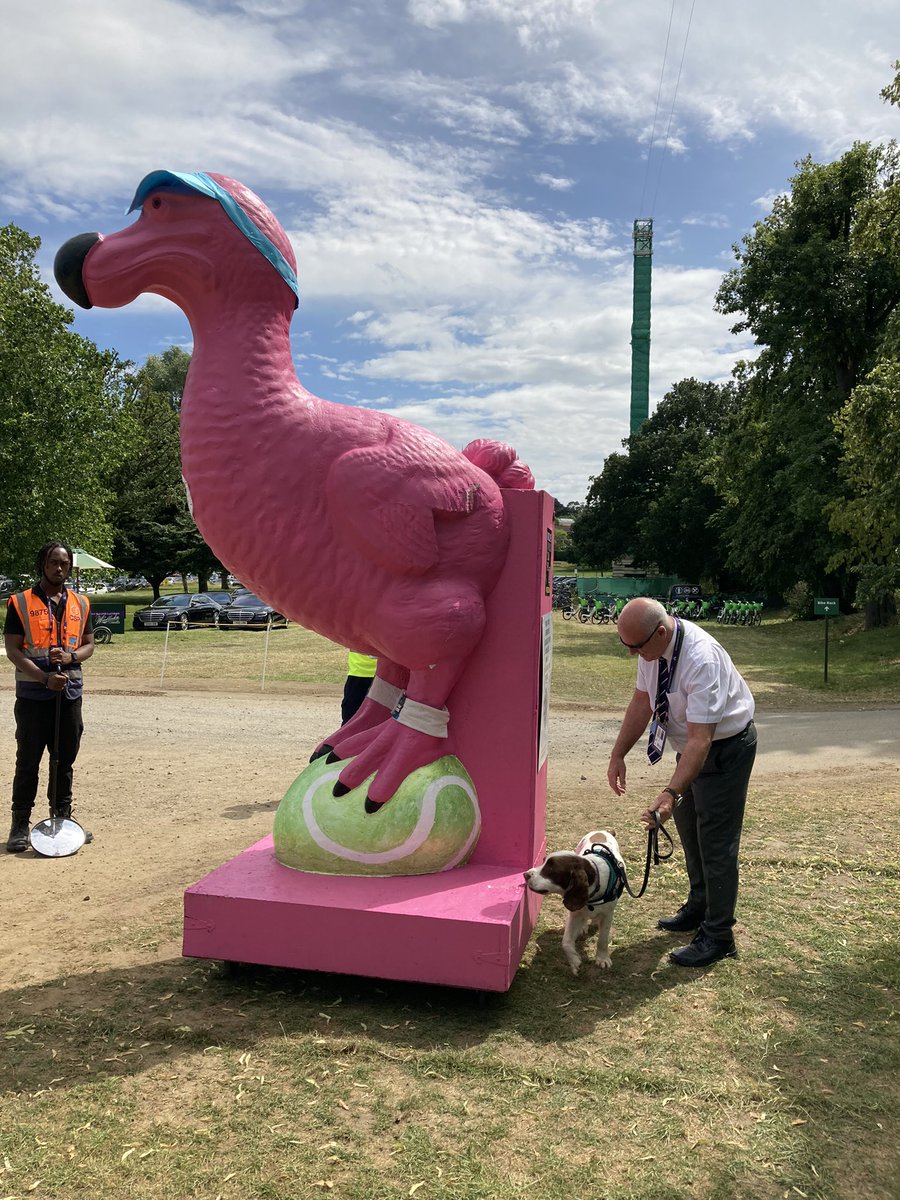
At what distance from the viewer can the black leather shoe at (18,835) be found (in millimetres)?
5653

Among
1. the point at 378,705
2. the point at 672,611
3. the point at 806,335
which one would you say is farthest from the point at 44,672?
the point at 672,611

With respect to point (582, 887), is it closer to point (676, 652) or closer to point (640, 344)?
point (676, 652)

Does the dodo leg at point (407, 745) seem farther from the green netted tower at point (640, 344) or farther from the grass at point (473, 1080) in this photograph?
the green netted tower at point (640, 344)

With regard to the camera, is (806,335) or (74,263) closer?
(74,263)

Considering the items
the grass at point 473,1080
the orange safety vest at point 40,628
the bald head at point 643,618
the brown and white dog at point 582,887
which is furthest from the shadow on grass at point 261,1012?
the orange safety vest at point 40,628

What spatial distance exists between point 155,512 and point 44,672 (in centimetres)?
3153

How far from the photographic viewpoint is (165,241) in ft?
11.9

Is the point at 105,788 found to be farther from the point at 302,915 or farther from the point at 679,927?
the point at 679,927

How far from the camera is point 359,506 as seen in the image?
12.1 feet

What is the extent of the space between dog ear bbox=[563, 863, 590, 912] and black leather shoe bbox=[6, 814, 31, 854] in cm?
378

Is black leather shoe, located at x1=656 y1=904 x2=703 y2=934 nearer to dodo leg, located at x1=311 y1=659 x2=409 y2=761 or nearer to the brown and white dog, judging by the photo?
the brown and white dog

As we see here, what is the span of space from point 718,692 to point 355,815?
5.44 ft

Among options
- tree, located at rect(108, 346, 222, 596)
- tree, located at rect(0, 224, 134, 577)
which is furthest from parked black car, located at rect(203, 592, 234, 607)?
tree, located at rect(108, 346, 222, 596)

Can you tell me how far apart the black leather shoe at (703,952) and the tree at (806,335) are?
1709 cm
